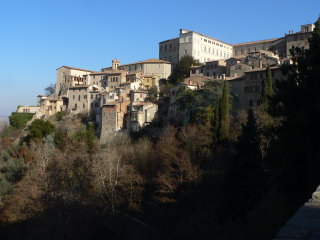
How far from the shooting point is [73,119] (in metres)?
52.4

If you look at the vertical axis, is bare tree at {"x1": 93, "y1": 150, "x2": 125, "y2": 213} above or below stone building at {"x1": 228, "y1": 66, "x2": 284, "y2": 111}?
below

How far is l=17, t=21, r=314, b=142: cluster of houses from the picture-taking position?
1517 inches

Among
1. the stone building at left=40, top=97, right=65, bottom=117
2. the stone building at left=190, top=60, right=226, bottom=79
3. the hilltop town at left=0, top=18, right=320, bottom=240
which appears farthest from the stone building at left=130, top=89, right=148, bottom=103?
the stone building at left=40, top=97, right=65, bottom=117

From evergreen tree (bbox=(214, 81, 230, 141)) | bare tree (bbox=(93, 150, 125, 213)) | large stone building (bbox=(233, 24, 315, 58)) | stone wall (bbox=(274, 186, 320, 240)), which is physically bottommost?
bare tree (bbox=(93, 150, 125, 213))

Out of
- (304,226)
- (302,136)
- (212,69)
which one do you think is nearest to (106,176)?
(302,136)

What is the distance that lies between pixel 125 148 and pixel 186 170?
11.1m

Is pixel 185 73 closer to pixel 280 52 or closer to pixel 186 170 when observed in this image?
pixel 280 52

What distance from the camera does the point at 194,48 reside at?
6375cm

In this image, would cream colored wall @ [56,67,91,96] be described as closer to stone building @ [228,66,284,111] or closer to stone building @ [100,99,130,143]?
stone building @ [100,99,130,143]

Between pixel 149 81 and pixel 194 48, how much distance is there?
12.8 metres

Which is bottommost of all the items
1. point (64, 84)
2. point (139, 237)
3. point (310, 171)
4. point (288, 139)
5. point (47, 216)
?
point (139, 237)

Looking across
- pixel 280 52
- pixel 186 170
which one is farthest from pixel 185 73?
pixel 186 170

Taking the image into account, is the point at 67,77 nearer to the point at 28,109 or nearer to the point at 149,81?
the point at 28,109

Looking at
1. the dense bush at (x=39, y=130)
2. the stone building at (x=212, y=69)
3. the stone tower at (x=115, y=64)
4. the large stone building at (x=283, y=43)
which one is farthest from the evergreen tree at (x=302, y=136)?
the stone tower at (x=115, y=64)
